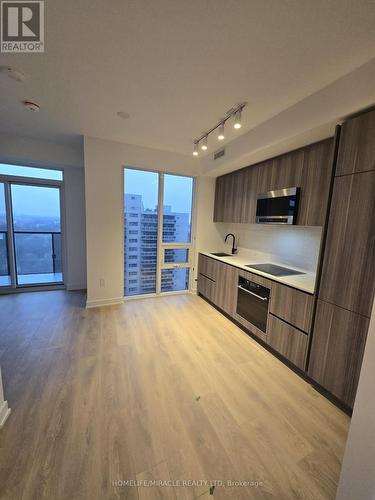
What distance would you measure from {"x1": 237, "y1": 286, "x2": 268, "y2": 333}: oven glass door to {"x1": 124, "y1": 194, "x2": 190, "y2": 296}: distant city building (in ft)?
5.47

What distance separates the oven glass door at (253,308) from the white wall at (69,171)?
3.28 m

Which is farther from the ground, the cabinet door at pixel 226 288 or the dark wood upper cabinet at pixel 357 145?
the dark wood upper cabinet at pixel 357 145

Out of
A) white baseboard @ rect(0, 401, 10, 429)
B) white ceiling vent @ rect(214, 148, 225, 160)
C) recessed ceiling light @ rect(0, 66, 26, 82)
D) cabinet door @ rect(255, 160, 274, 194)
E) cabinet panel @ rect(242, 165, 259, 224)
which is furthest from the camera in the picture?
white ceiling vent @ rect(214, 148, 225, 160)

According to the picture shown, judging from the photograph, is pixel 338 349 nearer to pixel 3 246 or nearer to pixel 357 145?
pixel 357 145

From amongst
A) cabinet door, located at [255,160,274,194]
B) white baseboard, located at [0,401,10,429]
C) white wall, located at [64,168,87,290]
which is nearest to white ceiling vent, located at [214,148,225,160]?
cabinet door, located at [255,160,274,194]

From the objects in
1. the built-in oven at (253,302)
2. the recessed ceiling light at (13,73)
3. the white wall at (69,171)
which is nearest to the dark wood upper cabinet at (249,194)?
the built-in oven at (253,302)

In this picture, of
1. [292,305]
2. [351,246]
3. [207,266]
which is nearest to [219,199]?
[207,266]

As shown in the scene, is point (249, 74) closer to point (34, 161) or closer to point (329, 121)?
point (329, 121)

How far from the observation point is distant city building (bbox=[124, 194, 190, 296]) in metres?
3.73

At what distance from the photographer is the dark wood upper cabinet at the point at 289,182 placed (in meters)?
2.02

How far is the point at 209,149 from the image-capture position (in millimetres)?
3398

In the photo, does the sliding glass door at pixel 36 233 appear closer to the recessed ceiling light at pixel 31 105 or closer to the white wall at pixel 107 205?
the white wall at pixel 107 205

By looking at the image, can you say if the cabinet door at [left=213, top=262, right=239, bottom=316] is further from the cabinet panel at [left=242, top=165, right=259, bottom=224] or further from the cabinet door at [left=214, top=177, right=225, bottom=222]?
the cabinet door at [left=214, top=177, right=225, bottom=222]

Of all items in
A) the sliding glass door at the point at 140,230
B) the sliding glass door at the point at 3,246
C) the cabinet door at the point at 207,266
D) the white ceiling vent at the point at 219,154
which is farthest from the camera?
the sliding glass door at the point at 3,246
